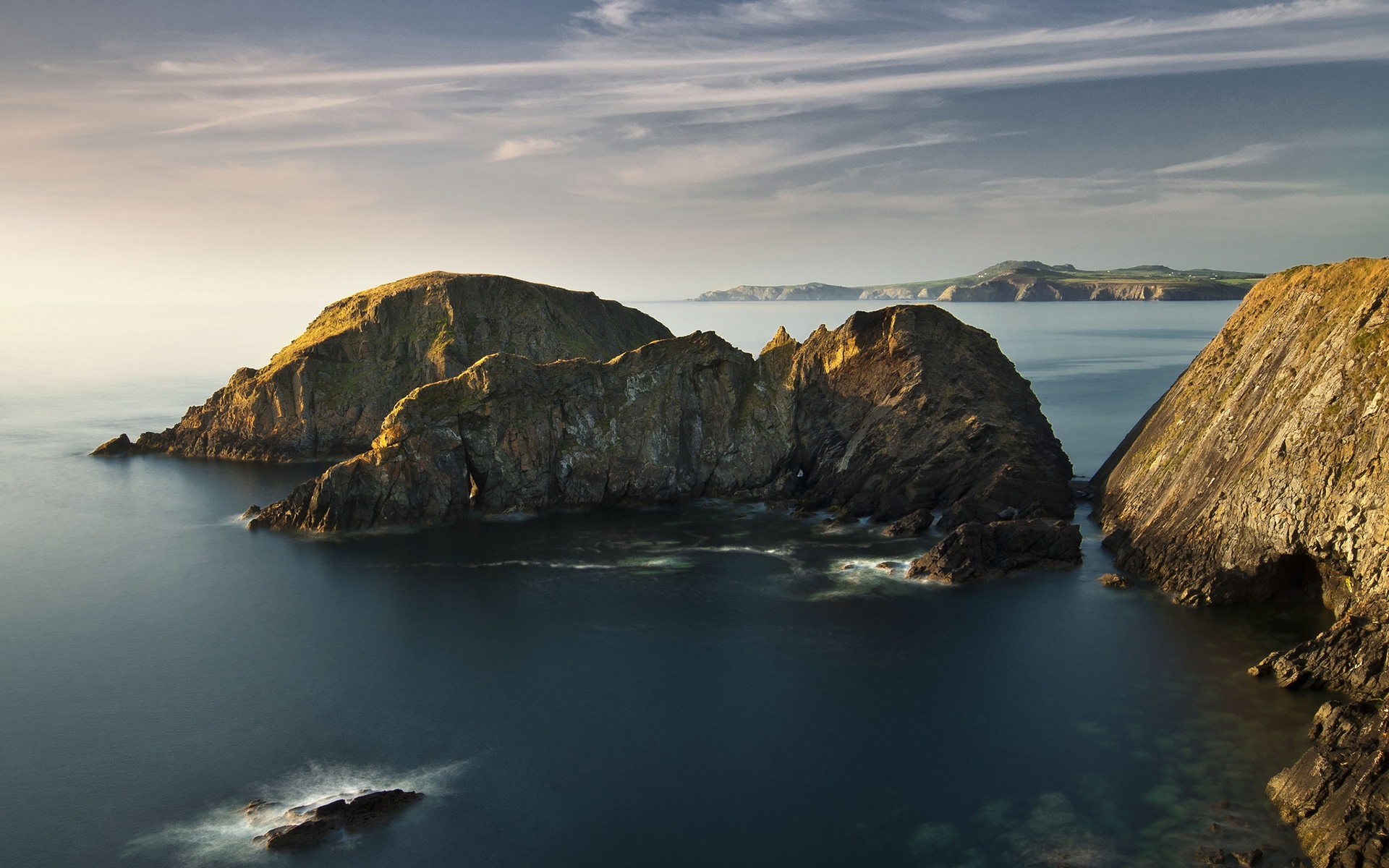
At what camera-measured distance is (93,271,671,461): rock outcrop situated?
360 feet

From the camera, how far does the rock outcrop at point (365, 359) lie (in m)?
110

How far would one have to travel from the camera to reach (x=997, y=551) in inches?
2506

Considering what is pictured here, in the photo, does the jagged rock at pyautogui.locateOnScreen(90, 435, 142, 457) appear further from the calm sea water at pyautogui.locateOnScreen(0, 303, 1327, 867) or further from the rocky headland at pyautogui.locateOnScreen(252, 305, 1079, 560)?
the rocky headland at pyautogui.locateOnScreen(252, 305, 1079, 560)

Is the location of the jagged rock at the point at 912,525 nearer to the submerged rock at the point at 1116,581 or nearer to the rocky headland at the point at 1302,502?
the rocky headland at the point at 1302,502

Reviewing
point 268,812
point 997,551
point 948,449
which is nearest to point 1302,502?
point 997,551

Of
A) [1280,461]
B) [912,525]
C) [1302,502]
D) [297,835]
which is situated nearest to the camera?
[297,835]

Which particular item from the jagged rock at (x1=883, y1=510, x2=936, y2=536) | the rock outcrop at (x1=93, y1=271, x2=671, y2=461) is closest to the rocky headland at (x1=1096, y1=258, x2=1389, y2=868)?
the jagged rock at (x1=883, y1=510, x2=936, y2=536)

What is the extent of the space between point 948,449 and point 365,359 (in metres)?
76.4

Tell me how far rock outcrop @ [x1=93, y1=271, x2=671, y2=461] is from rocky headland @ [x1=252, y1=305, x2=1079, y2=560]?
28.9 metres

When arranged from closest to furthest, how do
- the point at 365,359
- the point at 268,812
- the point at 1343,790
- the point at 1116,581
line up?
1. the point at 1343,790
2. the point at 268,812
3. the point at 1116,581
4. the point at 365,359

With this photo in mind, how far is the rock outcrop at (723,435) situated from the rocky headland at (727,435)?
15cm

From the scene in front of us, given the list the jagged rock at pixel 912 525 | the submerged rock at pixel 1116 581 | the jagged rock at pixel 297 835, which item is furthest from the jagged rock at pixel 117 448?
the submerged rock at pixel 1116 581

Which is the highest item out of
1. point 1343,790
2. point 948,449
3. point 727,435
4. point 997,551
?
point 727,435

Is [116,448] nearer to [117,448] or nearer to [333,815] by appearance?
[117,448]
